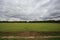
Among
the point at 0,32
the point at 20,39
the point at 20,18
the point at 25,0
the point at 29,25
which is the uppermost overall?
the point at 25,0

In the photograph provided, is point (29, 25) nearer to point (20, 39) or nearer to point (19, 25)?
point (19, 25)

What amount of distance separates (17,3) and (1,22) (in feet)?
1.60

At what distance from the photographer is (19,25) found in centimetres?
141

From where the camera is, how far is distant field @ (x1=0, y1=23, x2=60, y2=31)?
1400 mm

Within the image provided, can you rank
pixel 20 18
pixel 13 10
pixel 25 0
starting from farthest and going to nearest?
1. pixel 20 18
2. pixel 13 10
3. pixel 25 0

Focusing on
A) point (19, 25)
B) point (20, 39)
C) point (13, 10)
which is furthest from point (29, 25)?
point (13, 10)

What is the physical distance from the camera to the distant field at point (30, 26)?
1400mm

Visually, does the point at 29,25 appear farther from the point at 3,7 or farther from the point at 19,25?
the point at 3,7

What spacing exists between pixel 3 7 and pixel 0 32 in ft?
1.61

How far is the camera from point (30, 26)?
55.4 inches

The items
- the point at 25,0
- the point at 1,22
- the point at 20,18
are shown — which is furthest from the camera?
the point at 1,22

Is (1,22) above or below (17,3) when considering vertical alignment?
below

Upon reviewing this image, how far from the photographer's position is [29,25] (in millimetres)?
1402

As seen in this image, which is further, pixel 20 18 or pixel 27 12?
pixel 20 18
